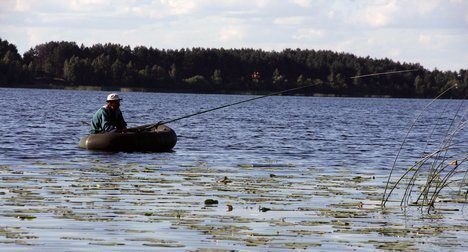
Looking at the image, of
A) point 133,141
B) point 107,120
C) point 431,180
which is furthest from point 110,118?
point 431,180

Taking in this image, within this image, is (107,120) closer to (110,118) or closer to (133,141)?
(110,118)

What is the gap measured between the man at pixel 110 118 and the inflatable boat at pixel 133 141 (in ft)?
0.90

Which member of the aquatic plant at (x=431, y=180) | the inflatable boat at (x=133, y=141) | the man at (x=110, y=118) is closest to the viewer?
the aquatic plant at (x=431, y=180)

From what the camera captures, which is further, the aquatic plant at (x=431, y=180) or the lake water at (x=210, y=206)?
the aquatic plant at (x=431, y=180)

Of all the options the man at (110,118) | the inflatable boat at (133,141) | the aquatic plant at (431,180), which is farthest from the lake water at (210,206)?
the man at (110,118)

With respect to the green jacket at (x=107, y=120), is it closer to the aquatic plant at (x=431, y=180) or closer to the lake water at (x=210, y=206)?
the lake water at (x=210, y=206)

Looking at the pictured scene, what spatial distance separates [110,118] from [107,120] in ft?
0.33

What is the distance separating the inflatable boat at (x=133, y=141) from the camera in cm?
3081

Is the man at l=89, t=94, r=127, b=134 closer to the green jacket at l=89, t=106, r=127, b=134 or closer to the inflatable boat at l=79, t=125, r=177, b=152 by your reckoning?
the green jacket at l=89, t=106, r=127, b=134

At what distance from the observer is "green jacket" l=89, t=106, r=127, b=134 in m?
30.5

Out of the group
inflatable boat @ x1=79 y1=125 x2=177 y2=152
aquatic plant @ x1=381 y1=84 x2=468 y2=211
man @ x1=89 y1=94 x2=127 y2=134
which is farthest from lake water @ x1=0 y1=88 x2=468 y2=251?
man @ x1=89 y1=94 x2=127 y2=134

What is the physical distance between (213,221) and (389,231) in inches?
98.2

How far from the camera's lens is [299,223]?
51.8ft

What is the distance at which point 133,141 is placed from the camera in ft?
101
